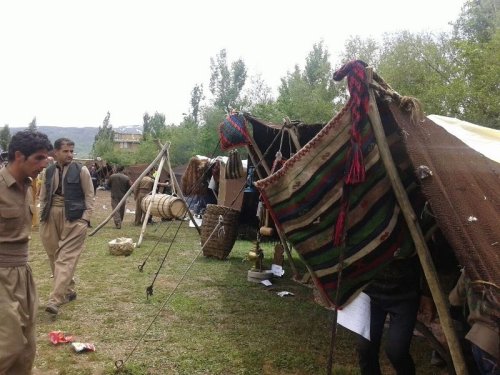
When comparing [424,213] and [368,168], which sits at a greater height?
[368,168]

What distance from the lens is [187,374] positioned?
380 centimetres

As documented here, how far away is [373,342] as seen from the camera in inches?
122

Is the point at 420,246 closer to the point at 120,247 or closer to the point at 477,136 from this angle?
the point at 477,136

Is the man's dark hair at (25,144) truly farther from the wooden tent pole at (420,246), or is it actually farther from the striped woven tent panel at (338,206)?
the wooden tent pole at (420,246)

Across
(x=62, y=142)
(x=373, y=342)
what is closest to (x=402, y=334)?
(x=373, y=342)

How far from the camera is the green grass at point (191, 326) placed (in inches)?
157

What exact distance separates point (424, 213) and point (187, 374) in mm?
2339

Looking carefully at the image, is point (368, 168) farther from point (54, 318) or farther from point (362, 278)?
point (54, 318)

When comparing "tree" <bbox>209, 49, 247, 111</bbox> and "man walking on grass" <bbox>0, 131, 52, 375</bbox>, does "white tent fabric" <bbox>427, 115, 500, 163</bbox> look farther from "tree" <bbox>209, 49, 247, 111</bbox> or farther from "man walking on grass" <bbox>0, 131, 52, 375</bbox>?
"tree" <bbox>209, 49, 247, 111</bbox>

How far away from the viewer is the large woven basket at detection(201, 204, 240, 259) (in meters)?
8.33

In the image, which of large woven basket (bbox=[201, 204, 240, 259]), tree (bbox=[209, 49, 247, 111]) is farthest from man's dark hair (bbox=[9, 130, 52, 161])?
tree (bbox=[209, 49, 247, 111])

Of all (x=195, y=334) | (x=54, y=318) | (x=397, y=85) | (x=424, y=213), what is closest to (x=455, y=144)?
(x=424, y=213)

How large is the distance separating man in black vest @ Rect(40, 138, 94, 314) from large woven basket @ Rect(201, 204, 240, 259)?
127 inches

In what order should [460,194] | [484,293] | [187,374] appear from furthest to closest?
[187,374]
[460,194]
[484,293]
